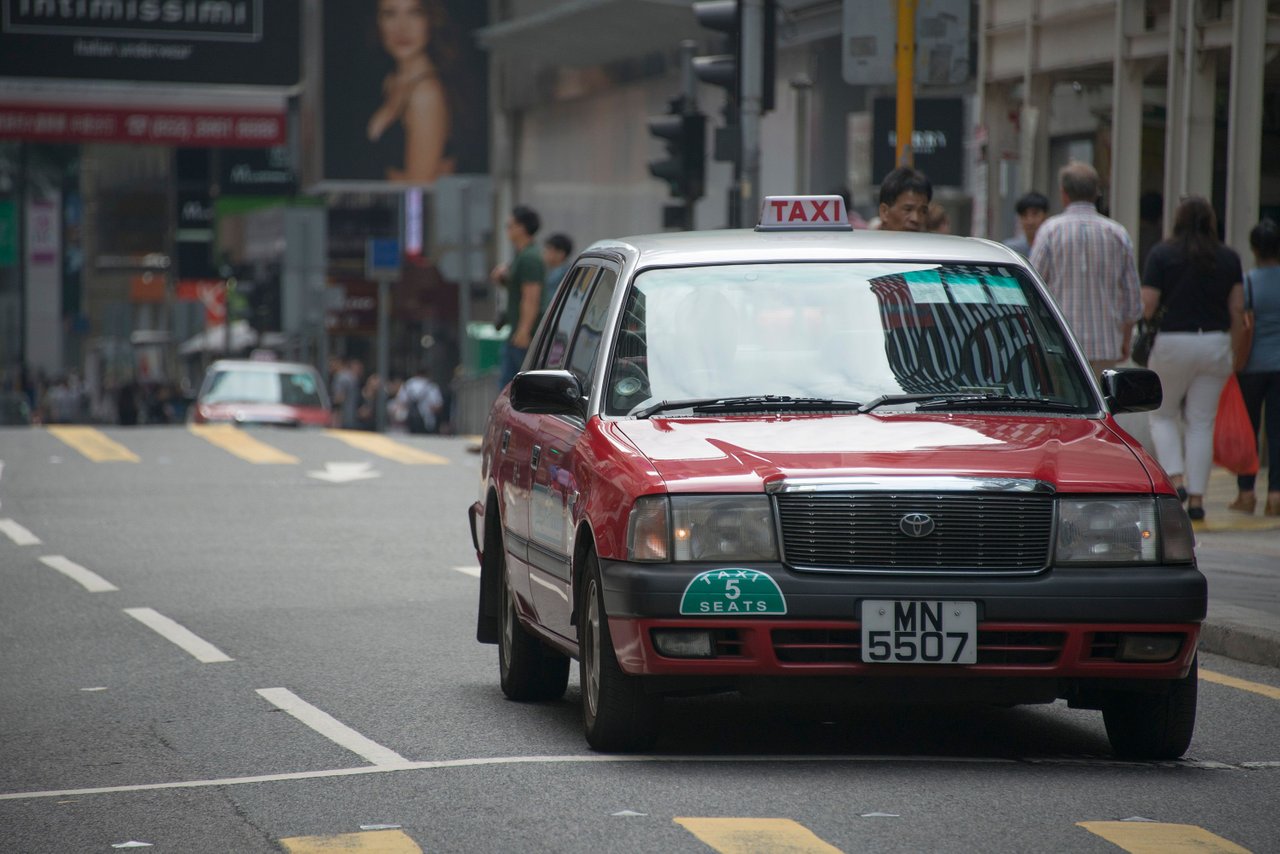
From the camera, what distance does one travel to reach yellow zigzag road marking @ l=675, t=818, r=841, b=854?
5559 mm

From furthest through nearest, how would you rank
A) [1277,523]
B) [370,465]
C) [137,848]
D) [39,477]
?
[370,465]
[39,477]
[1277,523]
[137,848]

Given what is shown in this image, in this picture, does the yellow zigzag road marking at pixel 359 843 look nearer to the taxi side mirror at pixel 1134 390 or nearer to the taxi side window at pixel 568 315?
the taxi side window at pixel 568 315

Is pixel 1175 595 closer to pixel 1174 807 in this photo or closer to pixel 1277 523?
pixel 1174 807

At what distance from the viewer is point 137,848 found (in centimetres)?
574

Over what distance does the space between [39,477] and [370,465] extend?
2.94m

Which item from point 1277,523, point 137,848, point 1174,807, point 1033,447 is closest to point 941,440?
point 1033,447

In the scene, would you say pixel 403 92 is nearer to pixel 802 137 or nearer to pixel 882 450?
pixel 802 137

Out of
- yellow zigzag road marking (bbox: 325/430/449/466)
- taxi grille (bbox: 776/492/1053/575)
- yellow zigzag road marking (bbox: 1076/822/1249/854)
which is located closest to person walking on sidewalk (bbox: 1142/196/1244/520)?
taxi grille (bbox: 776/492/1053/575)

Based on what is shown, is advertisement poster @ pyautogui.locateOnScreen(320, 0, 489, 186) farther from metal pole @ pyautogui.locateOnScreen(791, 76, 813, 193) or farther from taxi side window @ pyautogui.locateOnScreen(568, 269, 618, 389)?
taxi side window @ pyautogui.locateOnScreen(568, 269, 618, 389)

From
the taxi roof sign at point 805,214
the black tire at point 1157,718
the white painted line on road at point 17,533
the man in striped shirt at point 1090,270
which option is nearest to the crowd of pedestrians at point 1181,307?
the man in striped shirt at point 1090,270

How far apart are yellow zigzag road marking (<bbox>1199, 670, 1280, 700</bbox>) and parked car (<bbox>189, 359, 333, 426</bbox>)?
74.3 ft

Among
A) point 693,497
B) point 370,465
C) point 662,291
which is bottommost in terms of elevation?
point 370,465

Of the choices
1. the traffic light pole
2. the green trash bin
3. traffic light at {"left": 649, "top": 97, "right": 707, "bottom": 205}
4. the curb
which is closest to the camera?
the curb

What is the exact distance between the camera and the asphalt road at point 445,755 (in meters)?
5.84
